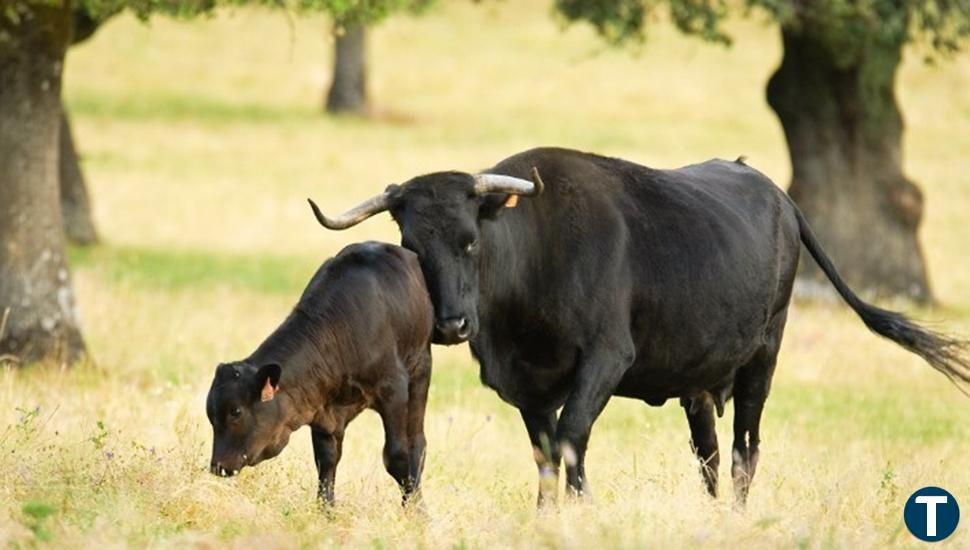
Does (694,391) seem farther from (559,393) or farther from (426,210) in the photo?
(426,210)

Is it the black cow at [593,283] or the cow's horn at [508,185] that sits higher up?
the cow's horn at [508,185]

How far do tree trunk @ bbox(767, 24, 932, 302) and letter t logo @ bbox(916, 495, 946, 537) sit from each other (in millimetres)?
14999

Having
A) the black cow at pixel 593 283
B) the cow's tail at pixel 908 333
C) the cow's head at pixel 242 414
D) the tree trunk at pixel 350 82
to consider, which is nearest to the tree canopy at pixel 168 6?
the black cow at pixel 593 283

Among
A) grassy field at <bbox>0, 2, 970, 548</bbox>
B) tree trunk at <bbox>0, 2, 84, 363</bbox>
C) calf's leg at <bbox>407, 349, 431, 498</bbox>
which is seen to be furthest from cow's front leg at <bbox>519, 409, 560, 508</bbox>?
tree trunk at <bbox>0, 2, 84, 363</bbox>

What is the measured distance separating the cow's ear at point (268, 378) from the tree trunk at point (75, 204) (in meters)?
18.8

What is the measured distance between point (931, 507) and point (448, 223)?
2833 mm

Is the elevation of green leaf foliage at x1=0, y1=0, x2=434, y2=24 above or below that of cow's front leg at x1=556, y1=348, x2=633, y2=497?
above

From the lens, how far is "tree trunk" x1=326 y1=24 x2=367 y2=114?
162 ft

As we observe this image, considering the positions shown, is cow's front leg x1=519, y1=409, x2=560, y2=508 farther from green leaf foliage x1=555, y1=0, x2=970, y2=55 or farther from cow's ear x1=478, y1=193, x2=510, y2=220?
green leaf foliage x1=555, y1=0, x2=970, y2=55

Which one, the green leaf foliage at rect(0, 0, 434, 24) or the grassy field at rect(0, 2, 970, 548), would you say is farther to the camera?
the green leaf foliage at rect(0, 0, 434, 24)

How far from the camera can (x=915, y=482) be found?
10.2 m

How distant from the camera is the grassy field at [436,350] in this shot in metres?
8.43

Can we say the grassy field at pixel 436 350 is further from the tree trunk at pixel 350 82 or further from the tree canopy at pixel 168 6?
the tree trunk at pixel 350 82

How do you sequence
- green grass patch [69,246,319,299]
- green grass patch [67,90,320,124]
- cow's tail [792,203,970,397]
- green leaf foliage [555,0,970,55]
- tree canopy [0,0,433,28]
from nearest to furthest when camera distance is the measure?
cow's tail [792,203,970,397] < tree canopy [0,0,433,28] < green leaf foliage [555,0,970,55] < green grass patch [69,246,319,299] < green grass patch [67,90,320,124]
